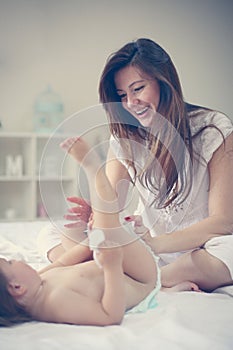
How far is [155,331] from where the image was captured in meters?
0.46

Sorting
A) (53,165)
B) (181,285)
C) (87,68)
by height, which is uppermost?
(87,68)

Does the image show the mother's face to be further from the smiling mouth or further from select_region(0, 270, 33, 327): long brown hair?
select_region(0, 270, 33, 327): long brown hair

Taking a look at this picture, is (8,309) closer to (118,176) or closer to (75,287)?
(75,287)

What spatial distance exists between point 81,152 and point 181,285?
0.81 feet

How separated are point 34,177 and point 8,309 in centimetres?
20

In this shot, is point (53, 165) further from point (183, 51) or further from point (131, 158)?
point (183, 51)

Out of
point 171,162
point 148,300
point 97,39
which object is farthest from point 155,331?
point 97,39

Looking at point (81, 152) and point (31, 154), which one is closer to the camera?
point (81, 152)

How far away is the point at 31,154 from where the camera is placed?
24.7 inches

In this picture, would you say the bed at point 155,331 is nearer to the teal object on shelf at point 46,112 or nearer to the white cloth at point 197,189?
the white cloth at point 197,189

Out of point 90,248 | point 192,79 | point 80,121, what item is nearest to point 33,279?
point 90,248

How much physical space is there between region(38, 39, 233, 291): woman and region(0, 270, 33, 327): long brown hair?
0.47 feet

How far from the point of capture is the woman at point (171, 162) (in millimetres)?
546

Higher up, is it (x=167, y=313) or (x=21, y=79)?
(x=21, y=79)
